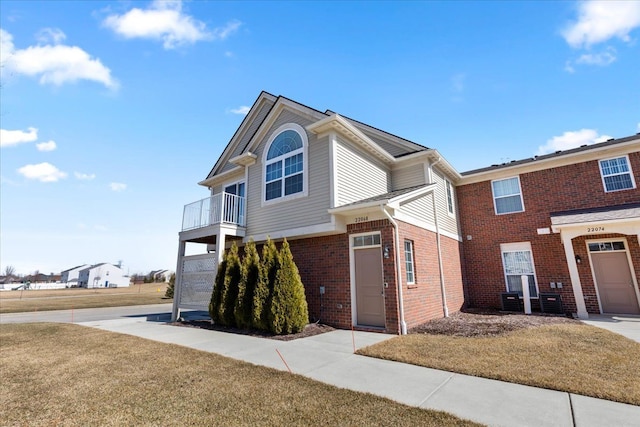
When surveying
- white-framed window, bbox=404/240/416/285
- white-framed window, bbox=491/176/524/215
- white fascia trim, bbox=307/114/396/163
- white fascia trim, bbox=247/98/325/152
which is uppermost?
white fascia trim, bbox=247/98/325/152

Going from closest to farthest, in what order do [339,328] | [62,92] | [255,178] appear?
1. [62,92]
2. [339,328]
3. [255,178]

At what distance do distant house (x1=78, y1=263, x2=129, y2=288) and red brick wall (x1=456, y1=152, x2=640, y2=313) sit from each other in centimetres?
8987

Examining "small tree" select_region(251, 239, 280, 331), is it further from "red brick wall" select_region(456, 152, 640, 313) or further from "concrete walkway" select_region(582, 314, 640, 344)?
"red brick wall" select_region(456, 152, 640, 313)

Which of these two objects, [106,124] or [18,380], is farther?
[106,124]

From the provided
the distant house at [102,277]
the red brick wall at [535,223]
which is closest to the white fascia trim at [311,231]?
the red brick wall at [535,223]

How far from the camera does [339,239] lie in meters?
9.44

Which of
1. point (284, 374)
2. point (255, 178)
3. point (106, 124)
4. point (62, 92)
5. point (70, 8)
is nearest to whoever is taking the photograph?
point (284, 374)

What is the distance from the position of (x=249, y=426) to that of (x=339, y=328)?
6.10 metres

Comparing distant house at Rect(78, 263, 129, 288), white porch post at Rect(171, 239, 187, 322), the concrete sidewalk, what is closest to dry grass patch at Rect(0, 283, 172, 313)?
white porch post at Rect(171, 239, 187, 322)

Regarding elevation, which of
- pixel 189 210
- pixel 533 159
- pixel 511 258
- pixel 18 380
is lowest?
pixel 18 380

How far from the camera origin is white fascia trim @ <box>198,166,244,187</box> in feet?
43.5

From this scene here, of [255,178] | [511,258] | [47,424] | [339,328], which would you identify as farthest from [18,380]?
[511,258]

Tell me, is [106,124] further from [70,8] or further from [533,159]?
[533,159]

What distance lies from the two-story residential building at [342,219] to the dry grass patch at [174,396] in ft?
14.7
